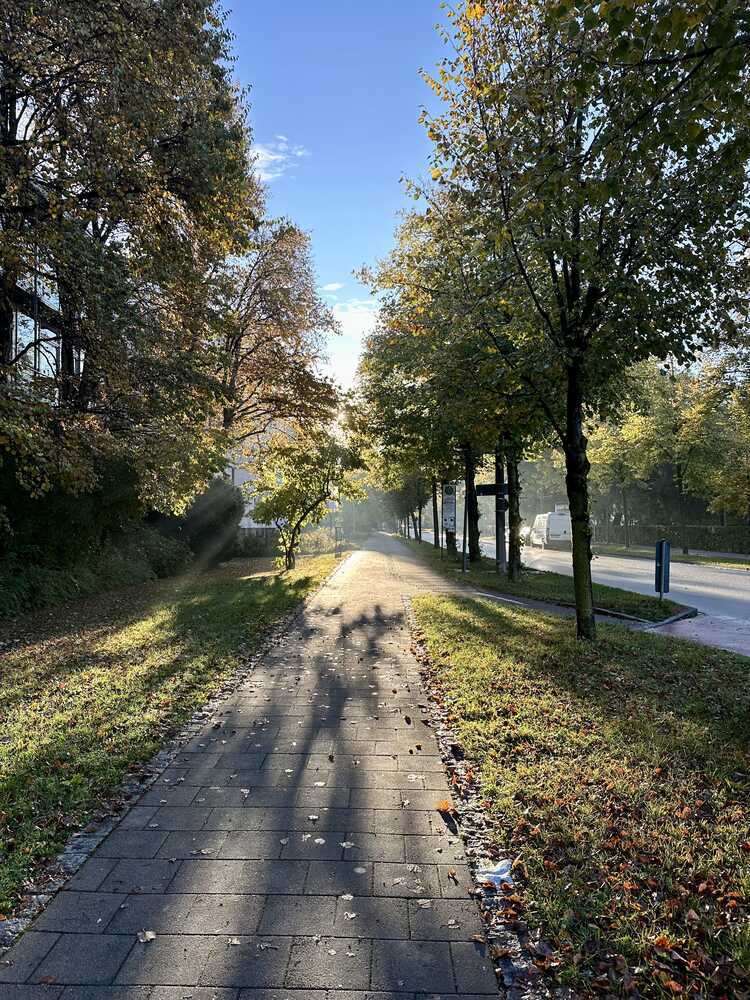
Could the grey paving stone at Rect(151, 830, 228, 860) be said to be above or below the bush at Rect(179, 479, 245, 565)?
below

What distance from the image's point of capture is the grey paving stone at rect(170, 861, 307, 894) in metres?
3.32

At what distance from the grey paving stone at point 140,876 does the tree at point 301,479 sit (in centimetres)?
1969

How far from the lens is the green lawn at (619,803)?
2832mm

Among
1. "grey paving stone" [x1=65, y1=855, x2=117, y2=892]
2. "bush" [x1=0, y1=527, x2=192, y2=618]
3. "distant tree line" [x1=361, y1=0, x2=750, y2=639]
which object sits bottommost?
"grey paving stone" [x1=65, y1=855, x2=117, y2=892]

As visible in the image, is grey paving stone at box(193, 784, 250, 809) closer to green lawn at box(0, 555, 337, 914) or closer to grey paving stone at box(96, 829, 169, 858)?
grey paving stone at box(96, 829, 169, 858)

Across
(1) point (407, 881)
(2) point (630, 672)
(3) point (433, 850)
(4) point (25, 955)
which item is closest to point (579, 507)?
(2) point (630, 672)

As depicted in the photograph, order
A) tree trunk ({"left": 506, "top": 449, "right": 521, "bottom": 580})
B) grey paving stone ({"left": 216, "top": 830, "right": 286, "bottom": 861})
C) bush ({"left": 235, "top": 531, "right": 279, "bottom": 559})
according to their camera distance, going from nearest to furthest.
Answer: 1. grey paving stone ({"left": 216, "top": 830, "right": 286, "bottom": 861})
2. tree trunk ({"left": 506, "top": 449, "right": 521, "bottom": 580})
3. bush ({"left": 235, "top": 531, "right": 279, "bottom": 559})

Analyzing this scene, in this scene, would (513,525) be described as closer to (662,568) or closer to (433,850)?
(662,568)

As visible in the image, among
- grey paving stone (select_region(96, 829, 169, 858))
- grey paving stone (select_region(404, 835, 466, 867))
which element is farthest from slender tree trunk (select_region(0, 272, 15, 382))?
grey paving stone (select_region(404, 835, 466, 867))

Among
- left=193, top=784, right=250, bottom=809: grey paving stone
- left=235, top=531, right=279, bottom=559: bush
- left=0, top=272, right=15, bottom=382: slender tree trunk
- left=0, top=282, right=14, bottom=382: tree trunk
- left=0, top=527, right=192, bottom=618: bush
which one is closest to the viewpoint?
left=193, top=784, right=250, bottom=809: grey paving stone

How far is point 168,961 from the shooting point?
2.77 metres

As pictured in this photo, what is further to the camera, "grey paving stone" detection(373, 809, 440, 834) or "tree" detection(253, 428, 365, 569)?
"tree" detection(253, 428, 365, 569)

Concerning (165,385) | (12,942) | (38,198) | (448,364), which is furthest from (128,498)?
(12,942)

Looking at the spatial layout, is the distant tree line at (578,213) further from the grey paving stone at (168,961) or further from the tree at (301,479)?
the tree at (301,479)
